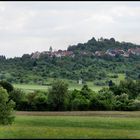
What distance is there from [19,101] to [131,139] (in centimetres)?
6267

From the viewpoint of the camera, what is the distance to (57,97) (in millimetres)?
86188

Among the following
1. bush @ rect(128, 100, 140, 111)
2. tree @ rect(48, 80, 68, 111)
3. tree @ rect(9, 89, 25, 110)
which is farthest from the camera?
tree @ rect(9, 89, 25, 110)

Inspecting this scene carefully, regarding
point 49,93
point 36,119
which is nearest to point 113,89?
point 49,93

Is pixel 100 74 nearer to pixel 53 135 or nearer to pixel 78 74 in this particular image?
pixel 78 74

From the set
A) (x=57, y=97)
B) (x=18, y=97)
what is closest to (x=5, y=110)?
(x=57, y=97)

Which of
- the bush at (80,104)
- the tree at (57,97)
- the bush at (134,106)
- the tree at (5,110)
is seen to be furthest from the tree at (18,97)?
the tree at (5,110)

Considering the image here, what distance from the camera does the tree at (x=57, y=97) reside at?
85400mm

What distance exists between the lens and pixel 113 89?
10538 cm

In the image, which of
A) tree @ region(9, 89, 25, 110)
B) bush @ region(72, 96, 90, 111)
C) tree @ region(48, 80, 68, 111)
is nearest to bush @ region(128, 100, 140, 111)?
bush @ region(72, 96, 90, 111)

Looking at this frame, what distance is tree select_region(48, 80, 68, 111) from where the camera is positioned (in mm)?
85400

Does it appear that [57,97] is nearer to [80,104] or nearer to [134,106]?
[80,104]

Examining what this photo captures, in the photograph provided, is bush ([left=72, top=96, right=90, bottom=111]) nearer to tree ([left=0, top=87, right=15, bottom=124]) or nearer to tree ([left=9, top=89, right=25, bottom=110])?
tree ([left=9, top=89, right=25, bottom=110])

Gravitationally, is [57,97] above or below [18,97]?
above

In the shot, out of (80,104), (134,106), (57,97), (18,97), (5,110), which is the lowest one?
(134,106)
